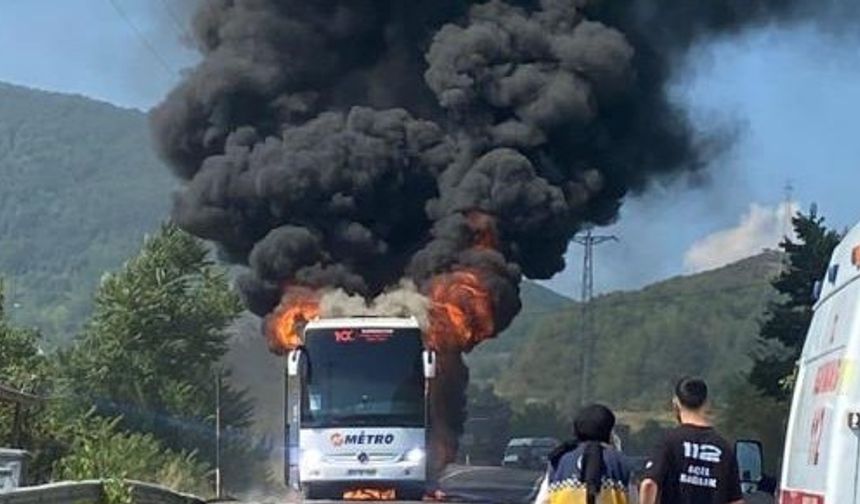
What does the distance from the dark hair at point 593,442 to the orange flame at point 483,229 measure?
3239 cm

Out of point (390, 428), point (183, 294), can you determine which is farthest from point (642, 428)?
point (390, 428)

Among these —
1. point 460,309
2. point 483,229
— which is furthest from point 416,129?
point 460,309

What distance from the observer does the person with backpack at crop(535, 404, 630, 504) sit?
836cm

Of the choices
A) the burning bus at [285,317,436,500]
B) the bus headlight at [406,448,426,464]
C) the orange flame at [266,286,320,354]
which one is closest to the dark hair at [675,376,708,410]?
the burning bus at [285,317,436,500]

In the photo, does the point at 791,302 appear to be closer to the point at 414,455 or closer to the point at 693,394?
the point at 414,455

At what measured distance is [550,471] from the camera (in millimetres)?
8516

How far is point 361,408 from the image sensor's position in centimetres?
3027

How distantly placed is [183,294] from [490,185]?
75.8 ft

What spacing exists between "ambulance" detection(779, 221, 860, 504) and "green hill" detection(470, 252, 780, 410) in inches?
3515

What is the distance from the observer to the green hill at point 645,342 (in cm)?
10681

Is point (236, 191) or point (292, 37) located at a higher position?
point (292, 37)

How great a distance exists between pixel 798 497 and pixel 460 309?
32633mm

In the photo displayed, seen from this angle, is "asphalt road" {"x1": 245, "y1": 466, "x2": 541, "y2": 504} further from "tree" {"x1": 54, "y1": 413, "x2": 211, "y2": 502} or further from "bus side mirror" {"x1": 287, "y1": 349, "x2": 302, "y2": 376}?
"tree" {"x1": 54, "y1": 413, "x2": 211, "y2": 502}

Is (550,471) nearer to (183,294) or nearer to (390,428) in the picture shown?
(390,428)
